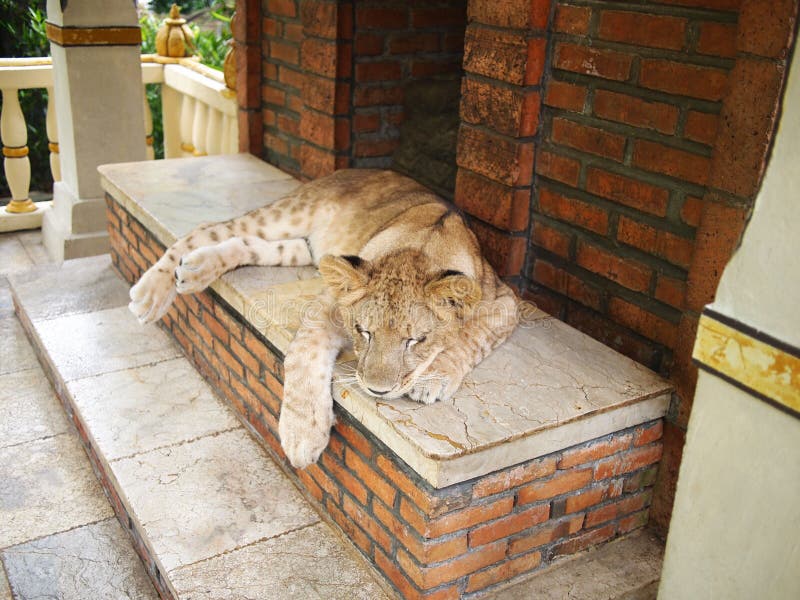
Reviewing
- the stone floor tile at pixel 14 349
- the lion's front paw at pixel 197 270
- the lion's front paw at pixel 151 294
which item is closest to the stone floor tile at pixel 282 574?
the lion's front paw at pixel 197 270

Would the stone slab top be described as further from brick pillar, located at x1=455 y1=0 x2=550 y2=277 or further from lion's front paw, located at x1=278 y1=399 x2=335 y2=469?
brick pillar, located at x1=455 y1=0 x2=550 y2=277

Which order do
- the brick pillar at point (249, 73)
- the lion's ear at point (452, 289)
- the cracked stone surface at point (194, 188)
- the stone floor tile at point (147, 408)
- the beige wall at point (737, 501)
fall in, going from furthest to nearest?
the brick pillar at point (249, 73)
the cracked stone surface at point (194, 188)
the stone floor tile at point (147, 408)
the lion's ear at point (452, 289)
the beige wall at point (737, 501)

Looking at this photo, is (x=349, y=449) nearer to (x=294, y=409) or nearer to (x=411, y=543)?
(x=294, y=409)

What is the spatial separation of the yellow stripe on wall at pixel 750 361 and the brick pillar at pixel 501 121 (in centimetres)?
175

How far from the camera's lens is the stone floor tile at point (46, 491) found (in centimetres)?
299

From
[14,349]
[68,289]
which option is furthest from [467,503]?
[68,289]

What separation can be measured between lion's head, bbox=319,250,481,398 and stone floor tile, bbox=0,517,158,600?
1144 millimetres

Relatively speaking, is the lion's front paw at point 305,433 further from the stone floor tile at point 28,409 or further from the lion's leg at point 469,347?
the stone floor tile at point 28,409

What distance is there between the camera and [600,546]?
2900 mm

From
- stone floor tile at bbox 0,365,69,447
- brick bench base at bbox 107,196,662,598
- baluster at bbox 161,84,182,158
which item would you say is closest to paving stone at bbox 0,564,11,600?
stone floor tile at bbox 0,365,69,447

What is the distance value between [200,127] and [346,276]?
4.04 meters

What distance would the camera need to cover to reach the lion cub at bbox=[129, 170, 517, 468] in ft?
8.29

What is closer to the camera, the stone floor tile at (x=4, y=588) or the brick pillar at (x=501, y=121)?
the stone floor tile at (x=4, y=588)

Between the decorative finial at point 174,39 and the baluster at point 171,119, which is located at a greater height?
the decorative finial at point 174,39
